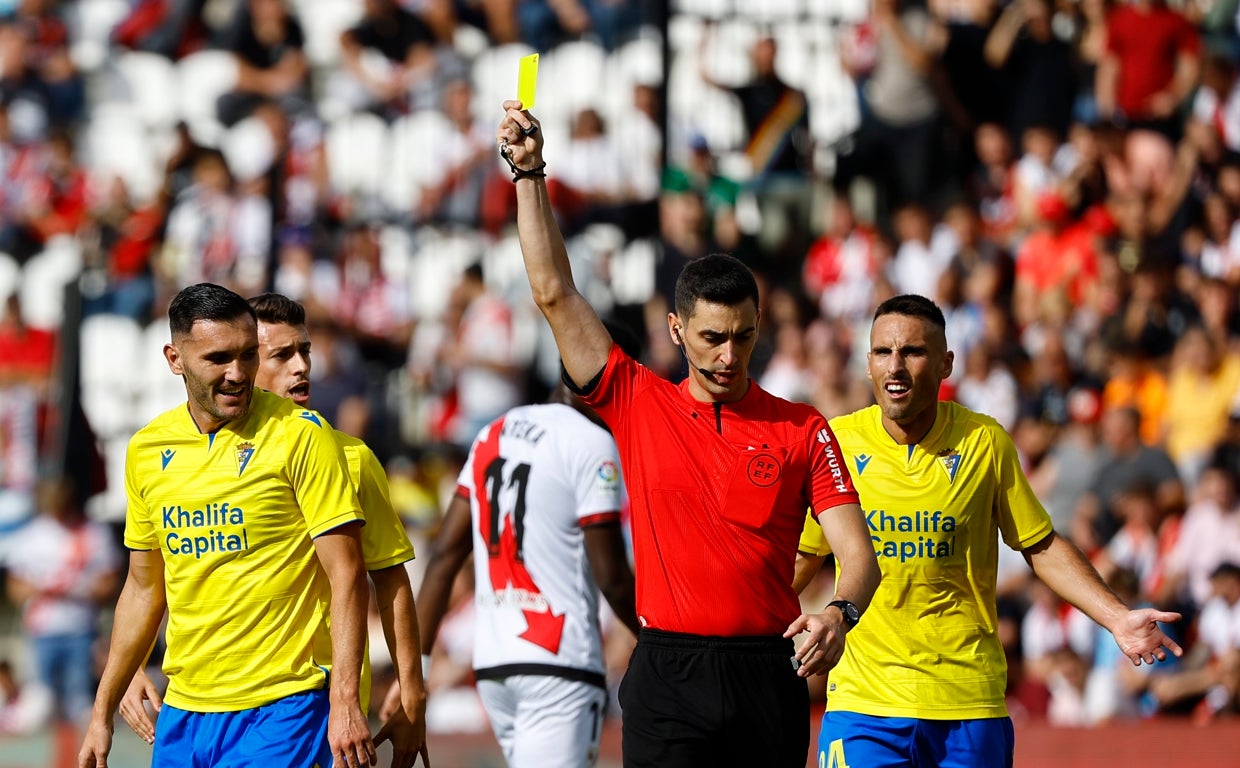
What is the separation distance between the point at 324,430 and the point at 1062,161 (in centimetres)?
1127

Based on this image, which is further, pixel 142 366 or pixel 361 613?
pixel 142 366

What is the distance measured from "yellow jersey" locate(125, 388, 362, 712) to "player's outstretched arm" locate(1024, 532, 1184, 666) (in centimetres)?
284

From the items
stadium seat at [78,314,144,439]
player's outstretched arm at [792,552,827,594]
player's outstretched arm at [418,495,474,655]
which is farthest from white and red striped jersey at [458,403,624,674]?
stadium seat at [78,314,144,439]

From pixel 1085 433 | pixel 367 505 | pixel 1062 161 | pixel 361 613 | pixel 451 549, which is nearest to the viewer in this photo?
pixel 361 613

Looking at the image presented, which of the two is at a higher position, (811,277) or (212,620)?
(811,277)

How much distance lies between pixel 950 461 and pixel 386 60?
42.2 ft

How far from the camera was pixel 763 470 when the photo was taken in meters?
6.54

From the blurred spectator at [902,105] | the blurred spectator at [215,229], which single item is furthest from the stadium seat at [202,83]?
the blurred spectator at [902,105]

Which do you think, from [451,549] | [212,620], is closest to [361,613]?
[212,620]

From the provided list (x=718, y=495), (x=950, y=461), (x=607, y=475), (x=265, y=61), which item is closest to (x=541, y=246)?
(x=718, y=495)

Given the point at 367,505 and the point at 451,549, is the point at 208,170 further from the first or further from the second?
the point at 367,505

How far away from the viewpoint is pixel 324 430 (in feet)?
22.9

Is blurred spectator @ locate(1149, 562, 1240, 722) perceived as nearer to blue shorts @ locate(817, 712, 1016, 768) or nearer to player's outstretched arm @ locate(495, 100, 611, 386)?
blue shorts @ locate(817, 712, 1016, 768)

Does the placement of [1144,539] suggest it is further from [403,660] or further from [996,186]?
[403,660]
